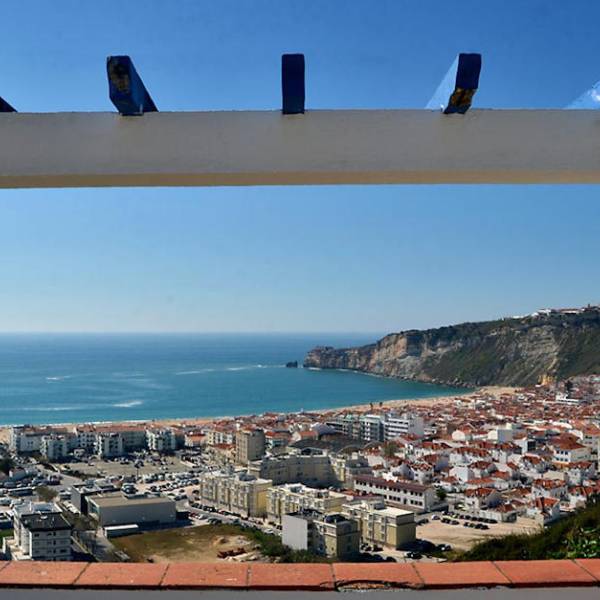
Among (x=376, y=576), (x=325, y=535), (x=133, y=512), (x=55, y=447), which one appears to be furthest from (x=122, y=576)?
(x=55, y=447)

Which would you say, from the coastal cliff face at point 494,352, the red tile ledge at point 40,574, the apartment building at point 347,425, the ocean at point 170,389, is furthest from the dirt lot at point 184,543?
the coastal cliff face at point 494,352

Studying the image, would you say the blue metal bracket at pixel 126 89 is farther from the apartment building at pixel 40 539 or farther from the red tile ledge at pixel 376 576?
the apartment building at pixel 40 539

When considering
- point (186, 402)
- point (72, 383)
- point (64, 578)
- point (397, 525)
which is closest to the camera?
point (64, 578)

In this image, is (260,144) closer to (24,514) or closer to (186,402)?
(24,514)

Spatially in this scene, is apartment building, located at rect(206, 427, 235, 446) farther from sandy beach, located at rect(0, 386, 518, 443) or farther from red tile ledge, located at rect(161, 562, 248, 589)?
red tile ledge, located at rect(161, 562, 248, 589)

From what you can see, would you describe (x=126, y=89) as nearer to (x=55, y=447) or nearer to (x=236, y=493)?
(x=236, y=493)

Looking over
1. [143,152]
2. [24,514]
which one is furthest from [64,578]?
[24,514]
